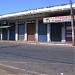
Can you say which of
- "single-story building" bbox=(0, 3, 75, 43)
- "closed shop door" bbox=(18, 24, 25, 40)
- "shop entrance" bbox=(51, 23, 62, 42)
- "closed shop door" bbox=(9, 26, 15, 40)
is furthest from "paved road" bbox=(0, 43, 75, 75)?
"closed shop door" bbox=(9, 26, 15, 40)

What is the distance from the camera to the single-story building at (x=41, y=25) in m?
46.9

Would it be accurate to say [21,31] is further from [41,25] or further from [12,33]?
[41,25]

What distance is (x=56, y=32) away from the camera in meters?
49.8

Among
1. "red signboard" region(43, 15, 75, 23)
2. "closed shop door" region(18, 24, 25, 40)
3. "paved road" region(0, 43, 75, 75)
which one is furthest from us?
"closed shop door" region(18, 24, 25, 40)

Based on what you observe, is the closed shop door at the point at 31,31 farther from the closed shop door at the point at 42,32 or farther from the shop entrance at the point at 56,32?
the shop entrance at the point at 56,32

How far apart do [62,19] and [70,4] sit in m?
4.49

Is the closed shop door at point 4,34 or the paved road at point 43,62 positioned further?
the closed shop door at point 4,34

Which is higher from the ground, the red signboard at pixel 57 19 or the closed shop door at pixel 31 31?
the red signboard at pixel 57 19

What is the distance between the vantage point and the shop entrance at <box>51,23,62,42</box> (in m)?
49.3

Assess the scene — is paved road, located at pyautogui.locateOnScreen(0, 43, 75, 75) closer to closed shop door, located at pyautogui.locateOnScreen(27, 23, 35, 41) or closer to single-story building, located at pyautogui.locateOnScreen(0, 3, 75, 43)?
single-story building, located at pyautogui.locateOnScreen(0, 3, 75, 43)

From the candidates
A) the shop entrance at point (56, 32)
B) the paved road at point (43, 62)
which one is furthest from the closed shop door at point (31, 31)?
the paved road at point (43, 62)

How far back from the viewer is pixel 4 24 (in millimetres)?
66438

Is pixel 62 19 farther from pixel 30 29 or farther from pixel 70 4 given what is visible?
pixel 30 29

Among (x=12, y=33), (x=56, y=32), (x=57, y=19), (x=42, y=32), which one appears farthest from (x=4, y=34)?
(x=57, y=19)
